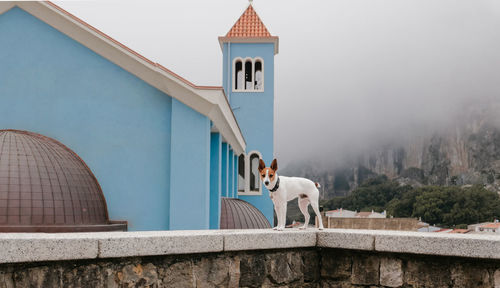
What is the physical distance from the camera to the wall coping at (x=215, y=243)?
3.69 m

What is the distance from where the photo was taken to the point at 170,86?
11883 mm

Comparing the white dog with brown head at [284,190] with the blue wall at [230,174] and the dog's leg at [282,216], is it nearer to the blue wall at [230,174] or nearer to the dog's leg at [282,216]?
the dog's leg at [282,216]

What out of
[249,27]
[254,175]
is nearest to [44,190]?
[254,175]

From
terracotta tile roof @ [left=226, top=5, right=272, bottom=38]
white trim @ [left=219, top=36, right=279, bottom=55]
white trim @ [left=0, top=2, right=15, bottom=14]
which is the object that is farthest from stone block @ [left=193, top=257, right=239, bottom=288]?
terracotta tile roof @ [left=226, top=5, right=272, bottom=38]

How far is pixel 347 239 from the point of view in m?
4.95

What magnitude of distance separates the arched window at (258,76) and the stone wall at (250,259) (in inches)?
891

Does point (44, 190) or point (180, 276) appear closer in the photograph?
point (180, 276)

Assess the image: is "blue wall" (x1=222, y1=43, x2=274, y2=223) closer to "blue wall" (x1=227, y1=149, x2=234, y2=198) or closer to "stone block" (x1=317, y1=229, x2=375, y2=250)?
"blue wall" (x1=227, y1=149, x2=234, y2=198)

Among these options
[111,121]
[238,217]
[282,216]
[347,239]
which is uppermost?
[111,121]

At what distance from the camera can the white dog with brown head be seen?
17.0ft

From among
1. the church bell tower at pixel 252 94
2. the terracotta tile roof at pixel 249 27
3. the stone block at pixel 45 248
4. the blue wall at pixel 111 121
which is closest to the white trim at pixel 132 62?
the blue wall at pixel 111 121

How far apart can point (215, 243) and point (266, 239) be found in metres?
0.59

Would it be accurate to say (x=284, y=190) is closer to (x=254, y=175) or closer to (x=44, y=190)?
(x=44, y=190)

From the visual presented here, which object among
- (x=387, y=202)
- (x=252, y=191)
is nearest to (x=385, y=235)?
(x=252, y=191)
